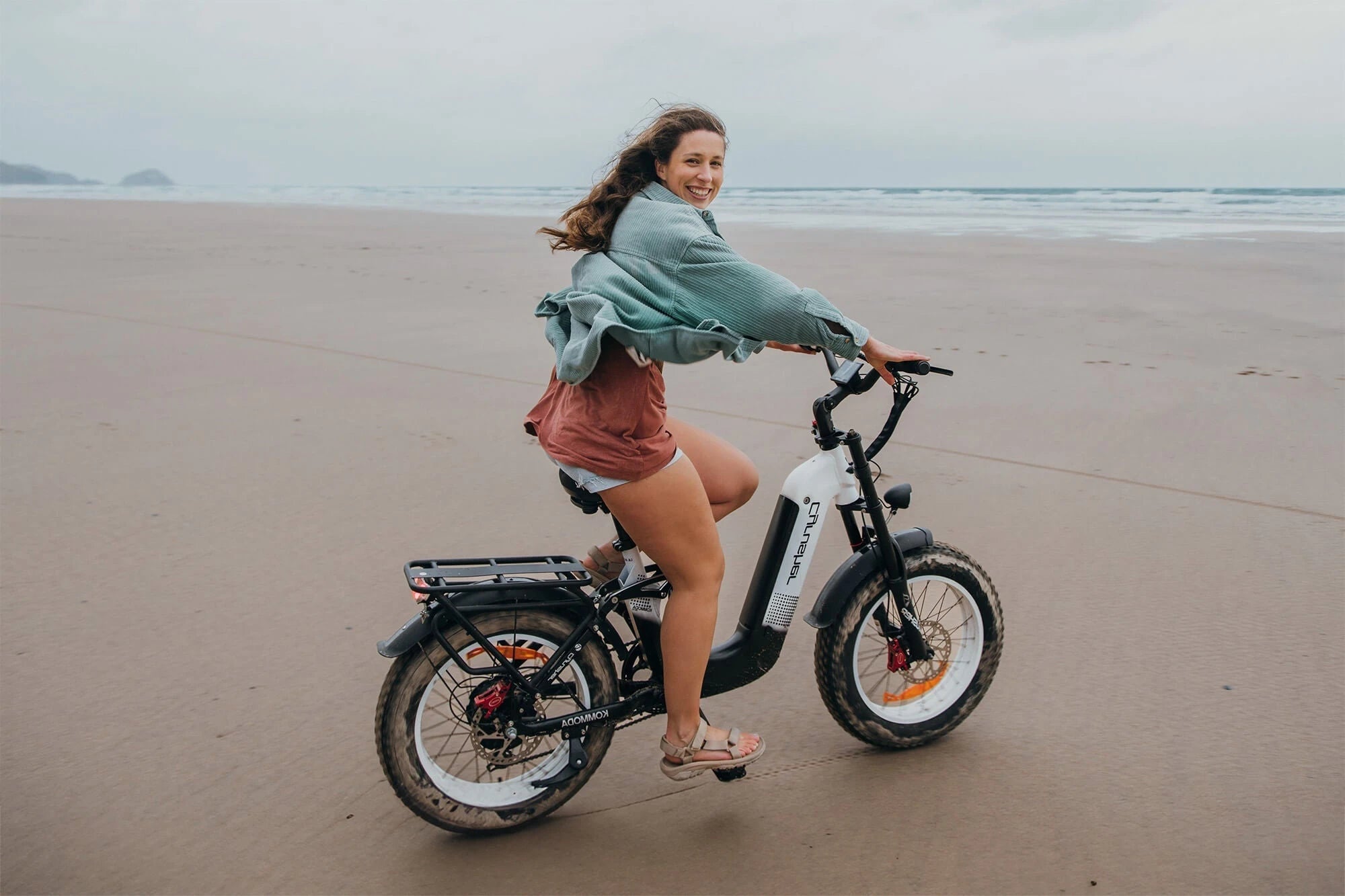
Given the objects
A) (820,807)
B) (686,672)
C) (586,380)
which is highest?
(586,380)

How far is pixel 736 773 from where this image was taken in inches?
108

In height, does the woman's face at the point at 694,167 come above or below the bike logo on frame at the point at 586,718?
above

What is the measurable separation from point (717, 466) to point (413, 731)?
1.00m

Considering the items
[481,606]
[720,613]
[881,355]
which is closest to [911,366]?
[881,355]

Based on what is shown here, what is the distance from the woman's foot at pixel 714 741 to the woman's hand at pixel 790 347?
99cm

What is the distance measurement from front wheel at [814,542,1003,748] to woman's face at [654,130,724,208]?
111cm

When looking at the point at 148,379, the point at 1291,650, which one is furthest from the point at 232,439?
the point at 1291,650

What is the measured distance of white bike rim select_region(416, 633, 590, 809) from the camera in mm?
2469

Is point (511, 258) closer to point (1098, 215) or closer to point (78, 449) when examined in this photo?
point (78, 449)

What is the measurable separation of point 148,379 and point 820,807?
580 centimetres

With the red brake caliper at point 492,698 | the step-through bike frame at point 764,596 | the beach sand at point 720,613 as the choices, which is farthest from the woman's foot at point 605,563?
the beach sand at point 720,613

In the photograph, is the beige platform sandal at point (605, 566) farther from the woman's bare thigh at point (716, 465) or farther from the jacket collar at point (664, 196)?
the jacket collar at point (664, 196)

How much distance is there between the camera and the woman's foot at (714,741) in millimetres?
2648

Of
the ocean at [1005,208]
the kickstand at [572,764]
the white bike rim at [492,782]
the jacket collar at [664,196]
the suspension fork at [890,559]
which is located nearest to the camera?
the jacket collar at [664,196]
